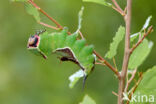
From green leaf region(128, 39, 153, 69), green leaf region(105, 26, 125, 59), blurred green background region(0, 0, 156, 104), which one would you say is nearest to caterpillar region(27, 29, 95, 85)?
green leaf region(105, 26, 125, 59)

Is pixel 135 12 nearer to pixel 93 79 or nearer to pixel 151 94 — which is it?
pixel 93 79

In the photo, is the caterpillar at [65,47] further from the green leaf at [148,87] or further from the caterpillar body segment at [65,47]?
the green leaf at [148,87]

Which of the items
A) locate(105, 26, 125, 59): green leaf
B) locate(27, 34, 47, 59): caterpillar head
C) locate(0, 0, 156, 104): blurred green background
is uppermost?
locate(27, 34, 47, 59): caterpillar head

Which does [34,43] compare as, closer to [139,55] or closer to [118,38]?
[118,38]

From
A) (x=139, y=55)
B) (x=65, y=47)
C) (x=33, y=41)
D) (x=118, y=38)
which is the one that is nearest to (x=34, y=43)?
(x=33, y=41)

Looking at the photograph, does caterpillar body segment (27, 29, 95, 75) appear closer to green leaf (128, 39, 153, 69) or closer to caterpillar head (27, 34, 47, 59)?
caterpillar head (27, 34, 47, 59)
